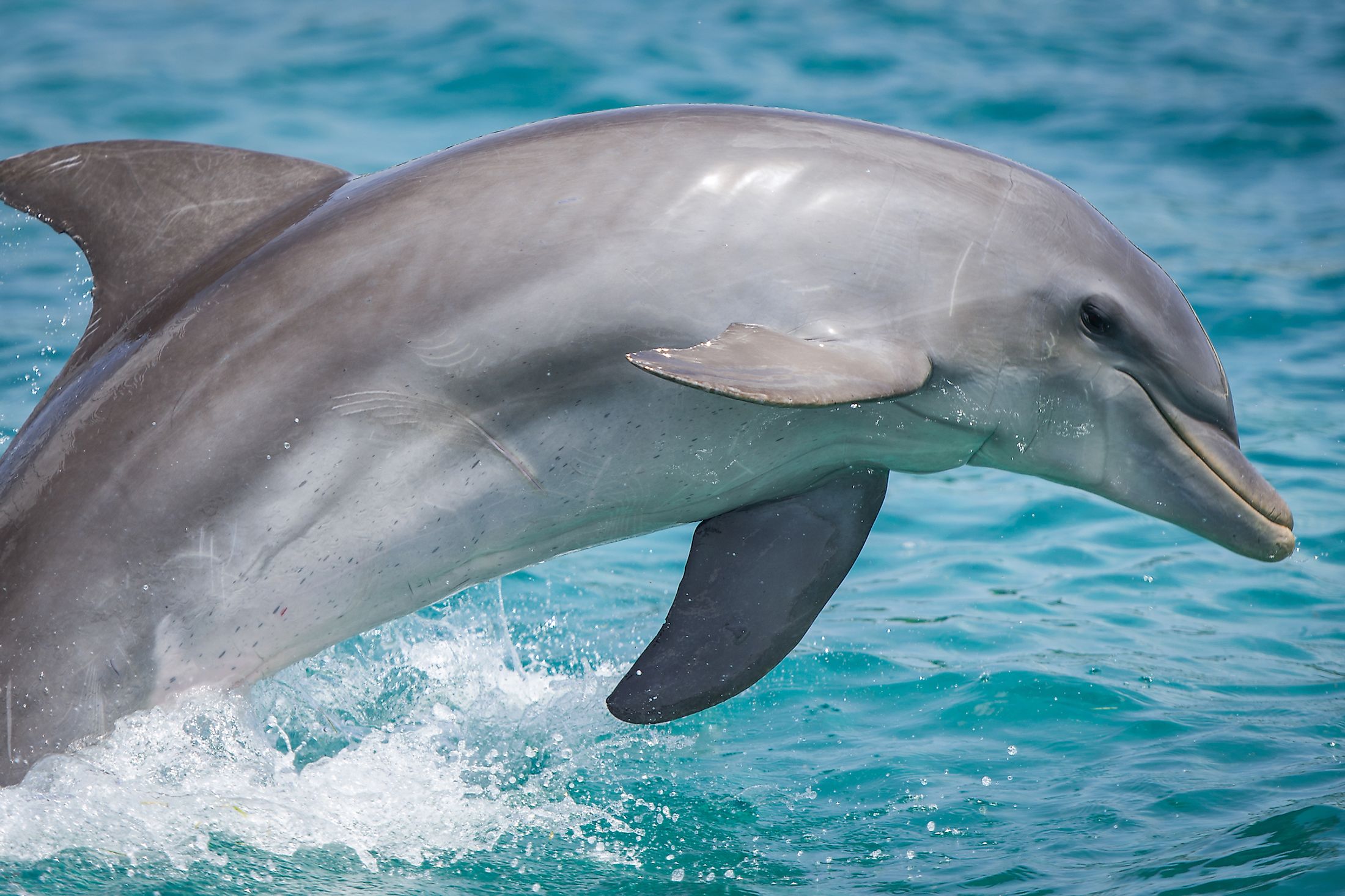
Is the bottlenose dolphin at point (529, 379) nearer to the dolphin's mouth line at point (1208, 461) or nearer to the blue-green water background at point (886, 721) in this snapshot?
the dolphin's mouth line at point (1208, 461)

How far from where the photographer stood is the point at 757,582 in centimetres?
491

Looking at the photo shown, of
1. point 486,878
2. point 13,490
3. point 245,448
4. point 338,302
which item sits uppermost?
point 338,302

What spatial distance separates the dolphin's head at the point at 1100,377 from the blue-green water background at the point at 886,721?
3.97 ft

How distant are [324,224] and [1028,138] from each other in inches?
479

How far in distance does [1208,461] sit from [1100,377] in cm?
50

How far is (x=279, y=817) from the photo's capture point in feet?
14.9

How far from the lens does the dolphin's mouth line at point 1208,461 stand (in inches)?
180

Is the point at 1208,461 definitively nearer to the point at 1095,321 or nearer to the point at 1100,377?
the point at 1100,377

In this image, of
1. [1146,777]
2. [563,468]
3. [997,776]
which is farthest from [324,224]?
[1146,777]

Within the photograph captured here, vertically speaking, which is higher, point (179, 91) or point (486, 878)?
point (179, 91)

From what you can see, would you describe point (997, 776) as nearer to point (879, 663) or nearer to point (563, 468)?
point (879, 663)

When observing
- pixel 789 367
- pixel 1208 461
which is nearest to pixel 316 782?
pixel 789 367

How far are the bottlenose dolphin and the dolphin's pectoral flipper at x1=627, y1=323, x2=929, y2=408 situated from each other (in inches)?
0.7

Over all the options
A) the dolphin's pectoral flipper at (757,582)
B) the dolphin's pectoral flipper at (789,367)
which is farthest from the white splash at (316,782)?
the dolphin's pectoral flipper at (789,367)
